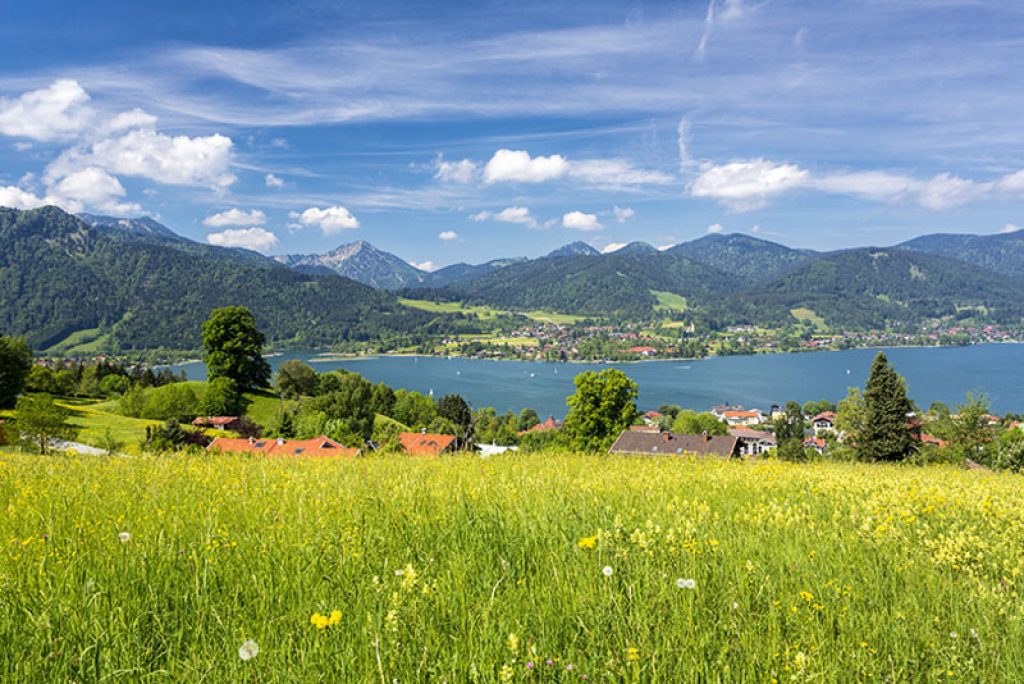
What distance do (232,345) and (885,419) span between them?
172 ft

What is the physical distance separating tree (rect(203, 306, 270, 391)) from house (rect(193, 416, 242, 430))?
733 centimetres

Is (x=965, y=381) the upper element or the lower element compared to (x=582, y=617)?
lower

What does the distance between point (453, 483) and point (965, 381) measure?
583 ft

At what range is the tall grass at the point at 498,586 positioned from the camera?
207 cm

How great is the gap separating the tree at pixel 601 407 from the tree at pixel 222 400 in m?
31.7

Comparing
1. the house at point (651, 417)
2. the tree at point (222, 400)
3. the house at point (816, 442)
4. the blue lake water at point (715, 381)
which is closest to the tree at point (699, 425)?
the house at point (651, 417)

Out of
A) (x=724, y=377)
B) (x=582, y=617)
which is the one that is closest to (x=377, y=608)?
(x=582, y=617)

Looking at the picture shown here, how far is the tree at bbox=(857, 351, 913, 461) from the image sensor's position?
95.5ft

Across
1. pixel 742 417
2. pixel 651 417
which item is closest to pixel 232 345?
pixel 651 417

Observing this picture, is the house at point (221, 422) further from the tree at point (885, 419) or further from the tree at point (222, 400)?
the tree at point (885, 419)

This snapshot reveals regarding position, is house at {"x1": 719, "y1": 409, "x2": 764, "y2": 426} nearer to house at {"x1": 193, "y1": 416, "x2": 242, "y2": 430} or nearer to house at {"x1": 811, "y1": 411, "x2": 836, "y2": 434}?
house at {"x1": 811, "y1": 411, "x2": 836, "y2": 434}

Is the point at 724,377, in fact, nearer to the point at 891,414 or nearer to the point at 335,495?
the point at 891,414

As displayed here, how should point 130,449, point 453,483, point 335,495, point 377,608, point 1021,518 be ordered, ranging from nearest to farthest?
point 377,608
point 1021,518
point 335,495
point 453,483
point 130,449

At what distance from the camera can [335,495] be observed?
4.71 metres
